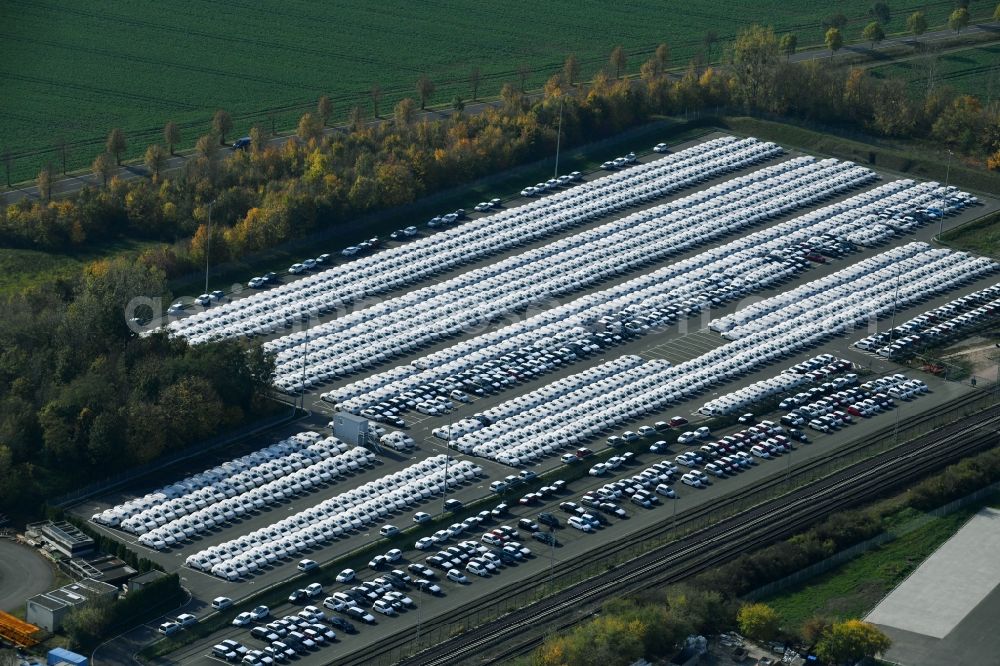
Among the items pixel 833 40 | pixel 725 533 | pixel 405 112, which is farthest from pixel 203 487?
pixel 833 40

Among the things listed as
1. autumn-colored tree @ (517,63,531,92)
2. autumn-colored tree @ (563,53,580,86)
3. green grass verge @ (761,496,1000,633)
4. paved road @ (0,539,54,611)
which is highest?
autumn-colored tree @ (563,53,580,86)

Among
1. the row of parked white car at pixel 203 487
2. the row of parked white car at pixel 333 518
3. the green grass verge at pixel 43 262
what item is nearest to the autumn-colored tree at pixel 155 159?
the green grass verge at pixel 43 262

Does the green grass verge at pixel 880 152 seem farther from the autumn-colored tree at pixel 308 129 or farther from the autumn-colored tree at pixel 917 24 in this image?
the autumn-colored tree at pixel 308 129

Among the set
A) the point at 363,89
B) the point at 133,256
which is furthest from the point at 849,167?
the point at 133,256

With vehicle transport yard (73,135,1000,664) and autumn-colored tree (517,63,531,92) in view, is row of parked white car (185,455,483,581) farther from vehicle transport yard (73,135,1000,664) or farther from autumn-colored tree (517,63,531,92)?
autumn-colored tree (517,63,531,92)

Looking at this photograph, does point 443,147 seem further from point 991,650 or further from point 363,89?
point 991,650

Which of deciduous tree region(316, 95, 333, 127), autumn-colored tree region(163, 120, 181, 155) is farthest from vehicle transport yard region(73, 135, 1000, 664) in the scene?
autumn-colored tree region(163, 120, 181, 155)
